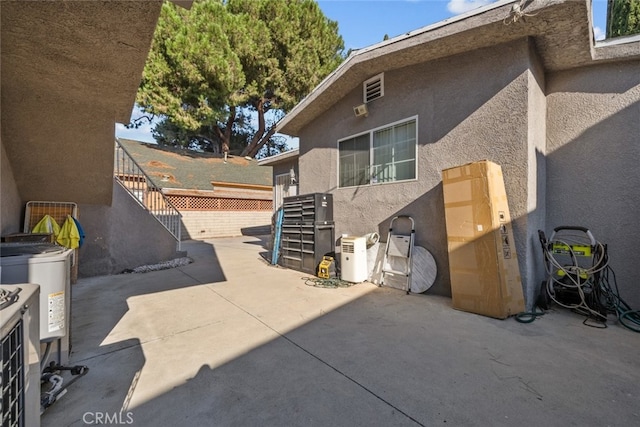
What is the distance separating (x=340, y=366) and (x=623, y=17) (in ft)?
37.1

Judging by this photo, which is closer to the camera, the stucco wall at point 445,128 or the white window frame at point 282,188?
the stucco wall at point 445,128

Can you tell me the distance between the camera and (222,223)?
47.2ft

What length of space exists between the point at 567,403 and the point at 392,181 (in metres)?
3.83

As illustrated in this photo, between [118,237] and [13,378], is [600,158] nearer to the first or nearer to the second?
[13,378]

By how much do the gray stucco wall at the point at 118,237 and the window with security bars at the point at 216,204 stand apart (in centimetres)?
643

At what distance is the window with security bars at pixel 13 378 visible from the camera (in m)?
1.04

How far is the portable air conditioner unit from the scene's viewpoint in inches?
201

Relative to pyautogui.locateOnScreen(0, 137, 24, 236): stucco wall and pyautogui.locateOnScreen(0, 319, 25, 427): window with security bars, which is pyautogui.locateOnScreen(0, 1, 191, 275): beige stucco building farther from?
pyautogui.locateOnScreen(0, 319, 25, 427): window with security bars

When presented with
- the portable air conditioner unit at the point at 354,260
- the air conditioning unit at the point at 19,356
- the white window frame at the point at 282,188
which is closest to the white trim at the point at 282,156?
the white window frame at the point at 282,188

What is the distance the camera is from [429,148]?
4.59 meters

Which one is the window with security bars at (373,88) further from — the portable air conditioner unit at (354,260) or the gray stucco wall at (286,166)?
the gray stucco wall at (286,166)

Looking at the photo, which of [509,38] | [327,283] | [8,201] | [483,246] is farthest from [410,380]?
[8,201]

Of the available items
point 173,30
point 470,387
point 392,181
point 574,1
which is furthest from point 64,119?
point 173,30

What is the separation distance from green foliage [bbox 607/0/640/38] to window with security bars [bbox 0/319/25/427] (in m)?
11.2
